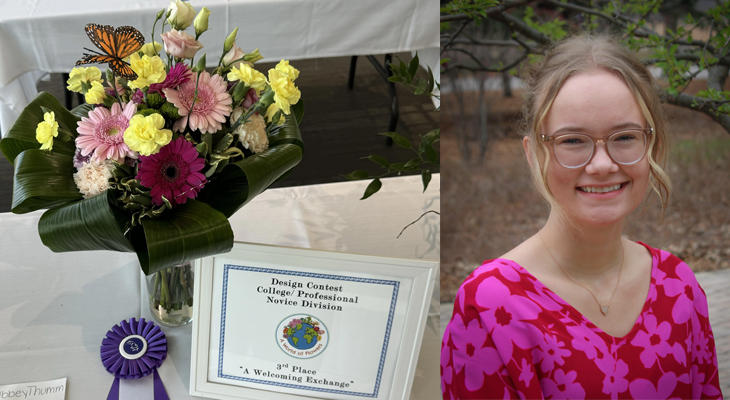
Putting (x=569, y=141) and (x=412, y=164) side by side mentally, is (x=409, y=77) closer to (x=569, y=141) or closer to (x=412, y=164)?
(x=412, y=164)

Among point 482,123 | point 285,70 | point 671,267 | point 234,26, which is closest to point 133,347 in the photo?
point 285,70

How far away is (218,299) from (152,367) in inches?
4.8

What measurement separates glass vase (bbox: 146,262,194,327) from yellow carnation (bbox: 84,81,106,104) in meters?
0.22

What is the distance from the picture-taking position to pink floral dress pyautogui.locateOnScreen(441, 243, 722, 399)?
0.54 m

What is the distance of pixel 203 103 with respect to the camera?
592 millimetres

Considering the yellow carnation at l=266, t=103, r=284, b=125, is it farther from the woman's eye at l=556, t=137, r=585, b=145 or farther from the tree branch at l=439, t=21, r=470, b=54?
the woman's eye at l=556, t=137, r=585, b=145

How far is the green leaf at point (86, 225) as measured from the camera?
1.81 ft

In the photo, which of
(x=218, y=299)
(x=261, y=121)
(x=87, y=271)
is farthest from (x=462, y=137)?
(x=87, y=271)

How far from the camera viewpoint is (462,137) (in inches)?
26.6

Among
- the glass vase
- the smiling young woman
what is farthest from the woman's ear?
the glass vase

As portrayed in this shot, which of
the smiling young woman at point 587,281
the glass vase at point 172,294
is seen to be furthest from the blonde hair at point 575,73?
the glass vase at point 172,294

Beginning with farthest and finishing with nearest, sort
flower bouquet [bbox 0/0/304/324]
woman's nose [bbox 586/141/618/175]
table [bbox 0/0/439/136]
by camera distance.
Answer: table [bbox 0/0/439/136] → flower bouquet [bbox 0/0/304/324] → woman's nose [bbox 586/141/618/175]

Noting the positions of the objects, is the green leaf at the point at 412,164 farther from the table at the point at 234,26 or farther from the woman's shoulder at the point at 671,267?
the table at the point at 234,26

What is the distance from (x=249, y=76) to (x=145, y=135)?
0.13m
